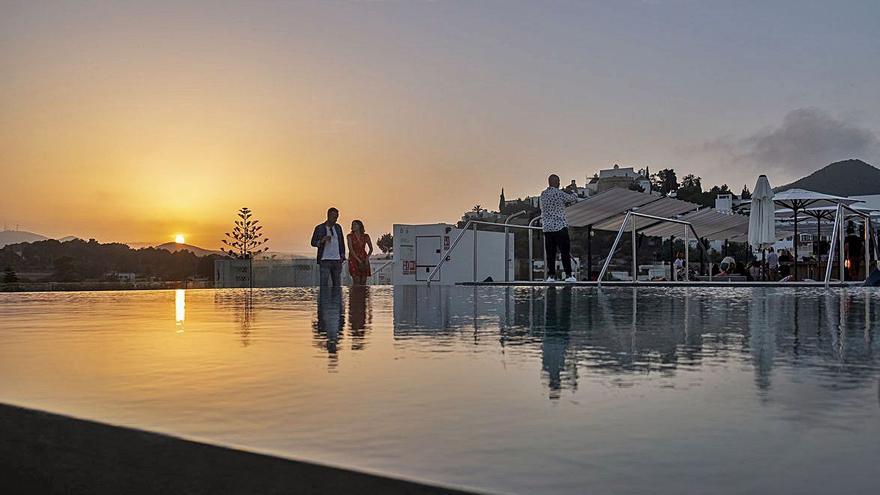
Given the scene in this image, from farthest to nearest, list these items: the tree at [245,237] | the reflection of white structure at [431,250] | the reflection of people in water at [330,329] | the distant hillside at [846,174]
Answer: the distant hillside at [846,174]
the tree at [245,237]
the reflection of white structure at [431,250]
the reflection of people in water at [330,329]

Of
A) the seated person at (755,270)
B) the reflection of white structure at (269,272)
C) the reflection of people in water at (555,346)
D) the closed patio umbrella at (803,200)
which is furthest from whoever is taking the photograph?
the reflection of white structure at (269,272)

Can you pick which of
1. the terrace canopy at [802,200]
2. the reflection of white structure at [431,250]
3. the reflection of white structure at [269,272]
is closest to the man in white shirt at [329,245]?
the reflection of white structure at [269,272]

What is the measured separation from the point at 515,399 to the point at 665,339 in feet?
4.10

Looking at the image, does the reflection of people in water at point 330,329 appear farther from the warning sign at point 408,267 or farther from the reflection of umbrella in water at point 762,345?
the warning sign at point 408,267

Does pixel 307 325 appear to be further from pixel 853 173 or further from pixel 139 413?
pixel 853 173

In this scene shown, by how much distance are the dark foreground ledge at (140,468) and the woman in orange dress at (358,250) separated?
1032cm

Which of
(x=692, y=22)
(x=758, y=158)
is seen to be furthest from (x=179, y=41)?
(x=758, y=158)

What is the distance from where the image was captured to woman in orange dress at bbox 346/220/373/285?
11.5 m

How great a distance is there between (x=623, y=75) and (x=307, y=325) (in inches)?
809

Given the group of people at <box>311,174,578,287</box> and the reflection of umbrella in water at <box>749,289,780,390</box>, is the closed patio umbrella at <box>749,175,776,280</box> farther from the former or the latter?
the reflection of umbrella in water at <box>749,289,780,390</box>

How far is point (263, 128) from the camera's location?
26203mm

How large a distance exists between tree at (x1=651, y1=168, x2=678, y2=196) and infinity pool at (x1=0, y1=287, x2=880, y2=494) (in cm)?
12496

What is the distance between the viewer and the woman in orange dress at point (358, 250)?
1150cm

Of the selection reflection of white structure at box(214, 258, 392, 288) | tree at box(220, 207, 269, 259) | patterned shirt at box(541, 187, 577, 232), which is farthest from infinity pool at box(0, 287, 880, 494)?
tree at box(220, 207, 269, 259)
